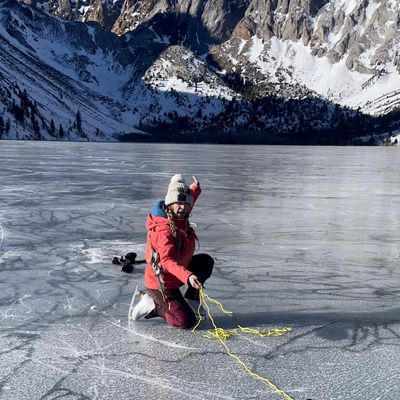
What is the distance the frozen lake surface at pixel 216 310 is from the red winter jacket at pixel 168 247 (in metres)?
0.58

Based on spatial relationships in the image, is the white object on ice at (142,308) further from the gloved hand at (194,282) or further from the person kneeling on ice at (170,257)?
the gloved hand at (194,282)

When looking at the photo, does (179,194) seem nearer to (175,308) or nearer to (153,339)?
(175,308)

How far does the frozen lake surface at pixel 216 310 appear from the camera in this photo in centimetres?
466

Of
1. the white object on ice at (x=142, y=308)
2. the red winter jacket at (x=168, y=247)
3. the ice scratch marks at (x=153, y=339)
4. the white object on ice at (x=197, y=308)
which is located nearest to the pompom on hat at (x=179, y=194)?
the red winter jacket at (x=168, y=247)

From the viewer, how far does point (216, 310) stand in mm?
6773

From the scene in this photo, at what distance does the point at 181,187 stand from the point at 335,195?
1485cm

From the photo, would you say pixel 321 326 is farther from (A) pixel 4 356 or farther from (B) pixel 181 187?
(A) pixel 4 356

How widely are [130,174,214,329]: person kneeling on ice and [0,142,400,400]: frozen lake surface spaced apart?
181mm

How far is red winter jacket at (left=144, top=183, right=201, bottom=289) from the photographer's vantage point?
584 centimetres

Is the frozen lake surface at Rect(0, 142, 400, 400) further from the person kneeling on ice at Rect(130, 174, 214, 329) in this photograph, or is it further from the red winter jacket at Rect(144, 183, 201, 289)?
the red winter jacket at Rect(144, 183, 201, 289)

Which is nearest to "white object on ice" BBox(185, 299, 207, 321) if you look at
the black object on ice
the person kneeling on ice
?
the person kneeling on ice

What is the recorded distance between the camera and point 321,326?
6156mm

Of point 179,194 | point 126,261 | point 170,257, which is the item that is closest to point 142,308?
point 170,257

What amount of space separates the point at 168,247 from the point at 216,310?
1.37 m
